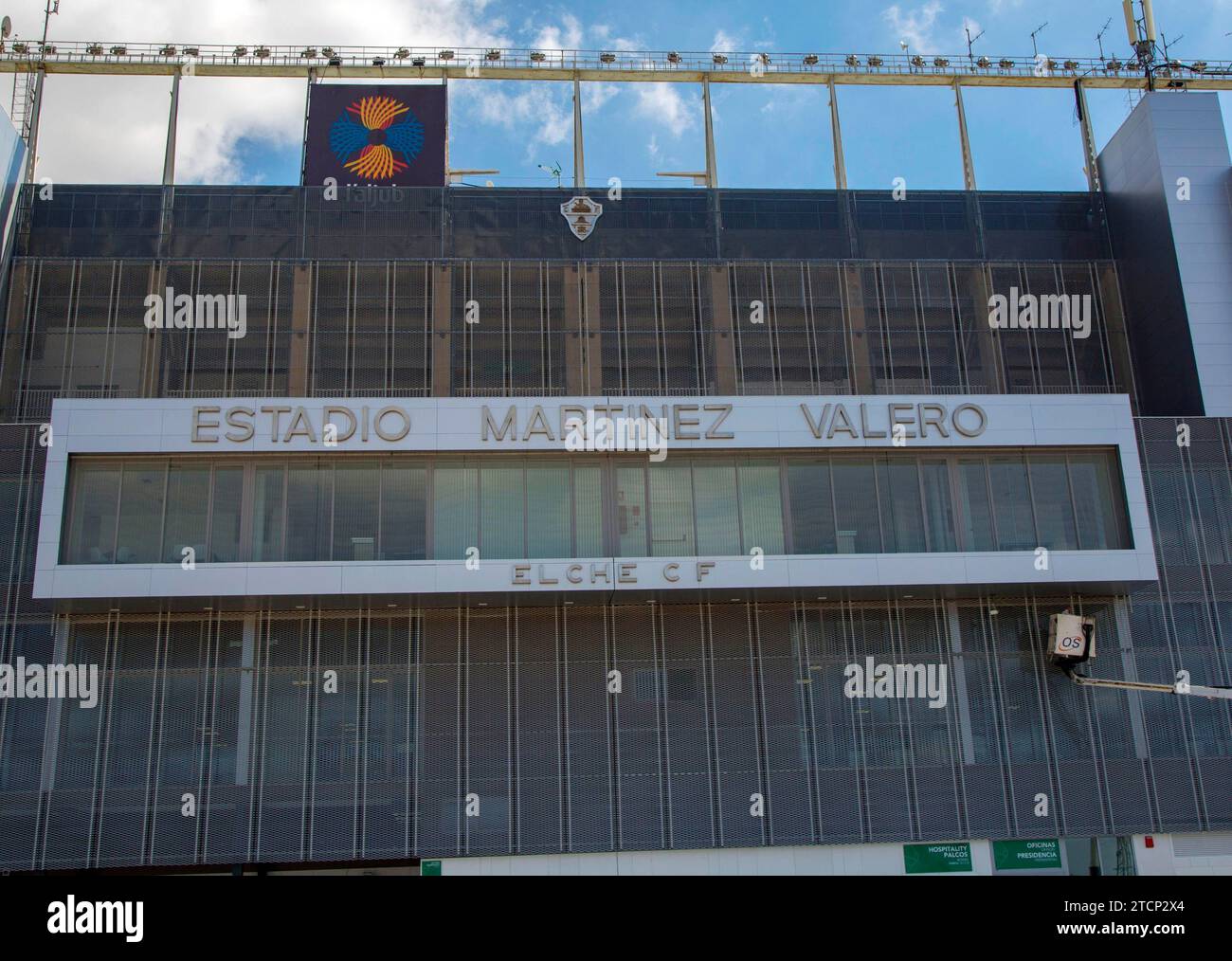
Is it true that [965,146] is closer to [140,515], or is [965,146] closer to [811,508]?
[811,508]

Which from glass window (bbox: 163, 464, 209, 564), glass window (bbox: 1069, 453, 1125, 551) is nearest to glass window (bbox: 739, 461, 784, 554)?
glass window (bbox: 1069, 453, 1125, 551)

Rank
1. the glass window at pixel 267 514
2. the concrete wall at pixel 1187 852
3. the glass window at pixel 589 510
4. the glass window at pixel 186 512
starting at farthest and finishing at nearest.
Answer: the concrete wall at pixel 1187 852 < the glass window at pixel 589 510 < the glass window at pixel 267 514 < the glass window at pixel 186 512

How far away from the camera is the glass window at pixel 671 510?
29953 mm

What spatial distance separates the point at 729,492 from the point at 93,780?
20.4 m

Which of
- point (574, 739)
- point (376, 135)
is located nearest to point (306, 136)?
point (376, 135)

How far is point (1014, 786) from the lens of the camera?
3023cm

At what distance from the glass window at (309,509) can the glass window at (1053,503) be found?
2185 centimetres

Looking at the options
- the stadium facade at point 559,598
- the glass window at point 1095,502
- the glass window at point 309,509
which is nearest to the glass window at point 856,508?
the stadium facade at point 559,598

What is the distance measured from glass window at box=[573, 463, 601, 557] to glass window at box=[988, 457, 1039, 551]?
11.4 meters

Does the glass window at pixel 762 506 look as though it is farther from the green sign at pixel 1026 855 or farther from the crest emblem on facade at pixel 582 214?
the green sign at pixel 1026 855

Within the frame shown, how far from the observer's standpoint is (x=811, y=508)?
30.6 meters

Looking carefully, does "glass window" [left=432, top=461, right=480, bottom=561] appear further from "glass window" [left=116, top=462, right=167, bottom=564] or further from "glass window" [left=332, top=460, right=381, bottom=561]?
"glass window" [left=116, top=462, right=167, bottom=564]
